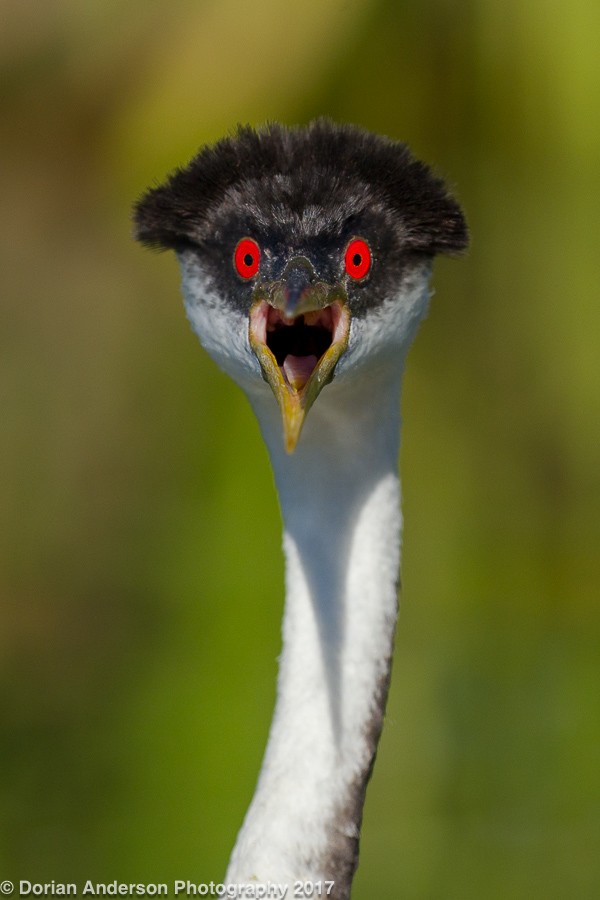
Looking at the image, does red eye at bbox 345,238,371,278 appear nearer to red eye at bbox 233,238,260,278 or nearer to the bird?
the bird

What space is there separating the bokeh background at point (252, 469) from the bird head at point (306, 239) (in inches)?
109

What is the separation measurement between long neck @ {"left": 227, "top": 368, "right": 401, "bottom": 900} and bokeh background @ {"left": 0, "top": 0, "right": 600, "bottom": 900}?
2.43 meters

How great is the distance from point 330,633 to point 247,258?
0.70m

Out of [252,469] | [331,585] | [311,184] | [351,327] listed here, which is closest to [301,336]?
[351,327]

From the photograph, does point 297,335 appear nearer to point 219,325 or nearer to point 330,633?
point 219,325

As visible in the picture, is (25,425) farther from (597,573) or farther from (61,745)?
(597,573)

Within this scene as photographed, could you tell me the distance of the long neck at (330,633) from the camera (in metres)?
2.32

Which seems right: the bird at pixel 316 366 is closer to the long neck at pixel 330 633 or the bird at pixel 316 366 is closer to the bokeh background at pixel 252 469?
the long neck at pixel 330 633

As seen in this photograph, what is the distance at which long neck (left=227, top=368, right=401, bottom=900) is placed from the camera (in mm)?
2322

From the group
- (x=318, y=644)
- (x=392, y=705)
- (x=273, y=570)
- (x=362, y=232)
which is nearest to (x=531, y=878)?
(x=392, y=705)

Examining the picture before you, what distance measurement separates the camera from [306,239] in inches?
91.7

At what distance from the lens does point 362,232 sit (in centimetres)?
239

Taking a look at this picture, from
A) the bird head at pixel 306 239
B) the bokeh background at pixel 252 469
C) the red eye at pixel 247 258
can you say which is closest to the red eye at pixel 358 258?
the bird head at pixel 306 239

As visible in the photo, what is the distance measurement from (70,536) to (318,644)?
4.25 meters
